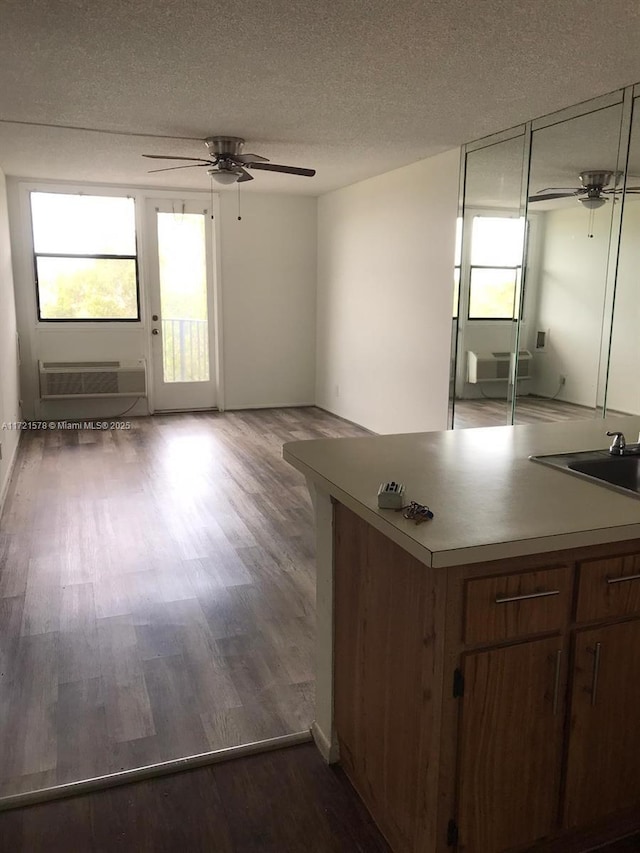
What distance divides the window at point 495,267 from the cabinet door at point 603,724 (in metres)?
3.32

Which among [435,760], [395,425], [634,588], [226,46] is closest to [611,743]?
[634,588]

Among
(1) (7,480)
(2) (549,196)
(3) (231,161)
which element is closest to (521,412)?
(2) (549,196)

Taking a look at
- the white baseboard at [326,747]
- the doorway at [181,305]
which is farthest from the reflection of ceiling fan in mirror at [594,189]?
Answer: the doorway at [181,305]

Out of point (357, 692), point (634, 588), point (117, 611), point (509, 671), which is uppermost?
point (634, 588)

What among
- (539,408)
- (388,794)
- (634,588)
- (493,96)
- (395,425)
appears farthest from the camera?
(395,425)

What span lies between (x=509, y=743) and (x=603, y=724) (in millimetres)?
280

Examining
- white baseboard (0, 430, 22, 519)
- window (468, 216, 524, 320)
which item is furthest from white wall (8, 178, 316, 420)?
window (468, 216, 524, 320)

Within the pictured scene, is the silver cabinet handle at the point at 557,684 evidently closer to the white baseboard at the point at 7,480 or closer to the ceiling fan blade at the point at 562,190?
the ceiling fan blade at the point at 562,190

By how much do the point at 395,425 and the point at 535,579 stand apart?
15.7 feet

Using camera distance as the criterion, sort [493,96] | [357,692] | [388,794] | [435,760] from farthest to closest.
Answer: [493,96]
[357,692]
[388,794]
[435,760]

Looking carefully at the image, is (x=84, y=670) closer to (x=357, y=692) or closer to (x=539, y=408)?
(x=357, y=692)

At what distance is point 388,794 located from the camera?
1.69m

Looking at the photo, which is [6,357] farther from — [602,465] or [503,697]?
[503,697]

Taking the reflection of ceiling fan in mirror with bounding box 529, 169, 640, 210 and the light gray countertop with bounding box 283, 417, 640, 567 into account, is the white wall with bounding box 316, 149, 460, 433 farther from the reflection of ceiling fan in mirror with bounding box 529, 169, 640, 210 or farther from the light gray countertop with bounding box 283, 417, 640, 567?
the light gray countertop with bounding box 283, 417, 640, 567
